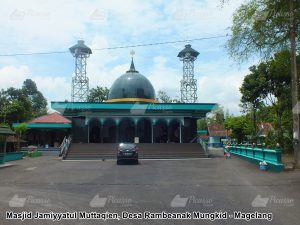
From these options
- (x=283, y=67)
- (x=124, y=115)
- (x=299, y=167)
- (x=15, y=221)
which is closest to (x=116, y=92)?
(x=124, y=115)

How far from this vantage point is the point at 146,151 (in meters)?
30.8

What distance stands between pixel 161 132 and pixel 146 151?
8.82 metres

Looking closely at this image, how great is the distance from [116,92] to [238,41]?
91.2 ft

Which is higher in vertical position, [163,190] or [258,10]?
[258,10]

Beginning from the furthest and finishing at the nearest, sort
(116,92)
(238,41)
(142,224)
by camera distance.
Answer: (116,92) < (238,41) < (142,224)

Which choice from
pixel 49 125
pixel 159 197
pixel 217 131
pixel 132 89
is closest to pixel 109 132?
pixel 132 89

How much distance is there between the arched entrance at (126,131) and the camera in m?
38.4

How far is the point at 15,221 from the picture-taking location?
7.12m

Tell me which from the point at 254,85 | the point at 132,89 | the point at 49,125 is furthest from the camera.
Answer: the point at 49,125

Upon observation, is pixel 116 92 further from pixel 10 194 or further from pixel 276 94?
pixel 10 194

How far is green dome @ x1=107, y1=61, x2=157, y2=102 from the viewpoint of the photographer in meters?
42.7

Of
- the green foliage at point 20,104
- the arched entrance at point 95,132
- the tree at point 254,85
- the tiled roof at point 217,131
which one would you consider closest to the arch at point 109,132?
the arched entrance at point 95,132

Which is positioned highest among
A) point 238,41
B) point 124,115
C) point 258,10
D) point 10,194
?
point 258,10

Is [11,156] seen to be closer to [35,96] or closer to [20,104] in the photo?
[20,104]
